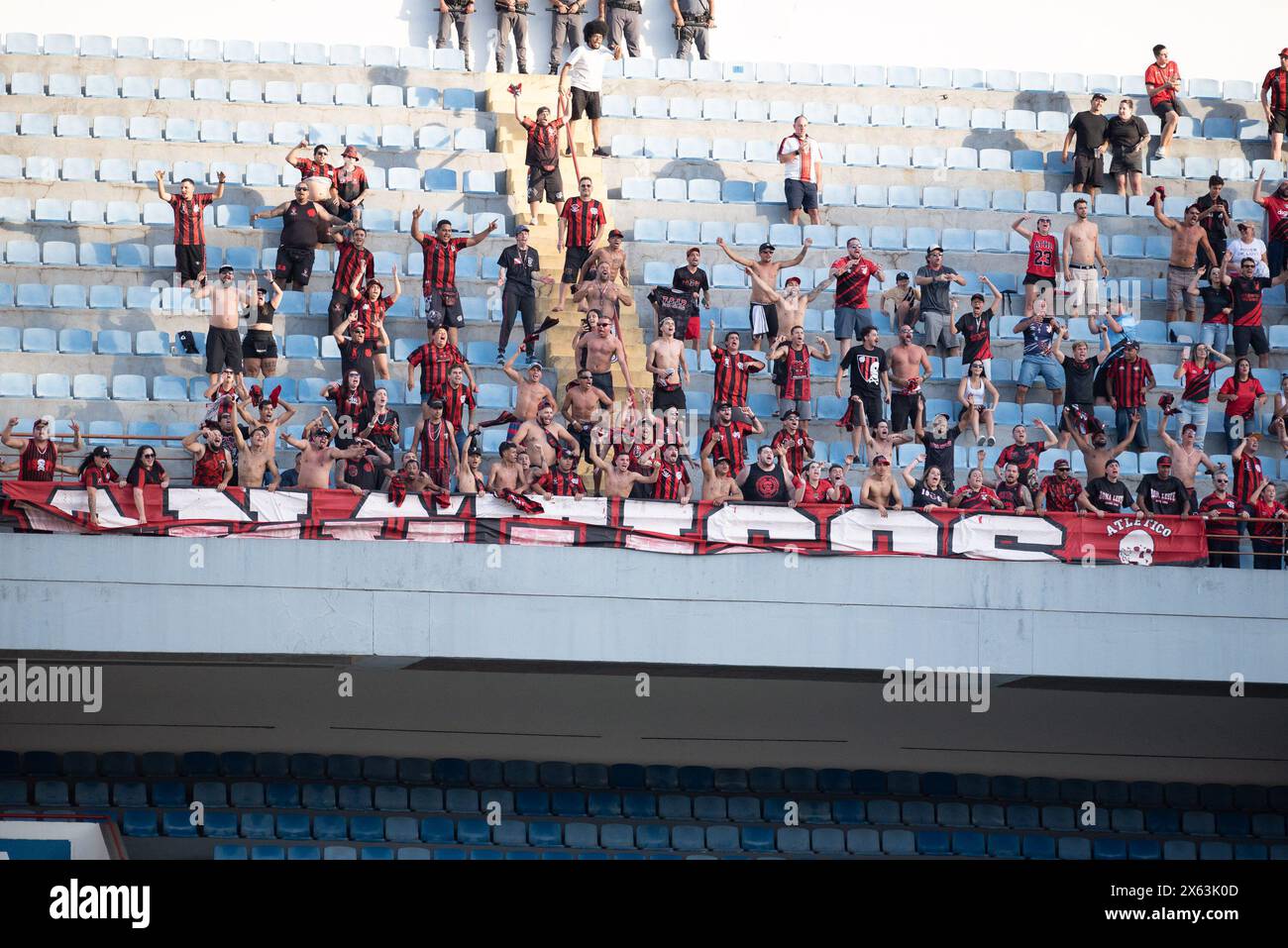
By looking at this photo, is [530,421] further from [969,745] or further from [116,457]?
[969,745]

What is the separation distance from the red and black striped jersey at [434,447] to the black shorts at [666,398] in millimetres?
2123

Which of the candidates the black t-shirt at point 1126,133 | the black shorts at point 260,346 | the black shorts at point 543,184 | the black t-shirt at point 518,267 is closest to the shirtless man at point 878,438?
the black t-shirt at point 518,267

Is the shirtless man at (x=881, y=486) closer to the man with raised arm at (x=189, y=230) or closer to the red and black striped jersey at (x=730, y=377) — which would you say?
the red and black striped jersey at (x=730, y=377)

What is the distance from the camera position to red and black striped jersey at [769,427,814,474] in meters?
16.0

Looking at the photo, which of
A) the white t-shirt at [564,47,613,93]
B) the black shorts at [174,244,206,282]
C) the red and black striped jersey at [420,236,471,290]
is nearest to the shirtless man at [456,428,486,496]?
the red and black striped jersey at [420,236,471,290]

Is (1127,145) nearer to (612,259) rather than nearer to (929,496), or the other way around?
(612,259)

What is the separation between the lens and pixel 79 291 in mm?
18641

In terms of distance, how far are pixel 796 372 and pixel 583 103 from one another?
4966mm

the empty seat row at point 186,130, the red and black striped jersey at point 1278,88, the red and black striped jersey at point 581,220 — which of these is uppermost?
the red and black striped jersey at point 1278,88

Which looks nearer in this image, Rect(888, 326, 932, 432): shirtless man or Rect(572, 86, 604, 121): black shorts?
Rect(888, 326, 932, 432): shirtless man

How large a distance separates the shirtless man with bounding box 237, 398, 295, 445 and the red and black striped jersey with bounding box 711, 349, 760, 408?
149 inches

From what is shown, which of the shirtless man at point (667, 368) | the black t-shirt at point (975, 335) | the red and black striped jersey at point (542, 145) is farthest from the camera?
the red and black striped jersey at point (542, 145)

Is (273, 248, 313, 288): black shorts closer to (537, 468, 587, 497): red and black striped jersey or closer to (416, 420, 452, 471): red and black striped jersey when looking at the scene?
(416, 420, 452, 471): red and black striped jersey

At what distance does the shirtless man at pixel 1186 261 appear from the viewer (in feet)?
63.2
